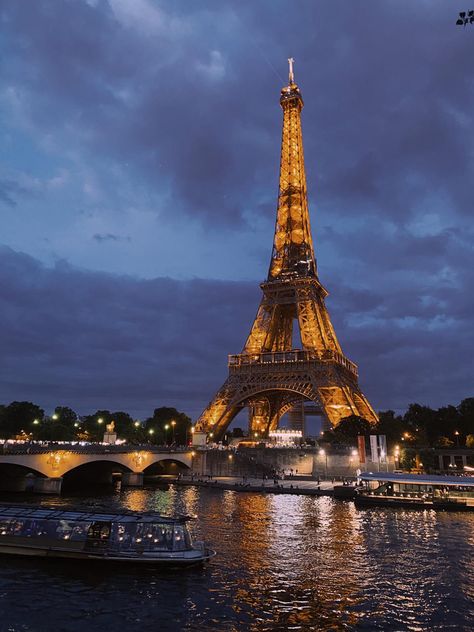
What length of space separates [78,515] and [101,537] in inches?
94.7

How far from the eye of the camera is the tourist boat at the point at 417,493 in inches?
2281

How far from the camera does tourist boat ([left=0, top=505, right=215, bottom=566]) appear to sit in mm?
29938

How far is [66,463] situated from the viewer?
67.2 meters

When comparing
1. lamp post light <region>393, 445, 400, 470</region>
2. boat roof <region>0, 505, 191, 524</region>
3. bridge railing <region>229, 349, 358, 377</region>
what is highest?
bridge railing <region>229, 349, 358, 377</region>

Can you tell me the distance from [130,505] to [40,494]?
16269 millimetres

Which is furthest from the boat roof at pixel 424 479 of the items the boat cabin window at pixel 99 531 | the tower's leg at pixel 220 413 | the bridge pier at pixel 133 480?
the boat cabin window at pixel 99 531

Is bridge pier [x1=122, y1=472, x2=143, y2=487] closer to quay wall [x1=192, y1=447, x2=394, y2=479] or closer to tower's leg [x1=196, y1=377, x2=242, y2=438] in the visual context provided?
quay wall [x1=192, y1=447, x2=394, y2=479]

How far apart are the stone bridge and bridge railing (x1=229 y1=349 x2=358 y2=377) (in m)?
19.5

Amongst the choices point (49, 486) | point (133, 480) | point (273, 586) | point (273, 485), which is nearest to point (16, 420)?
point (133, 480)

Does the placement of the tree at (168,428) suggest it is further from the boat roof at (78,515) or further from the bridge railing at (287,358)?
the boat roof at (78,515)

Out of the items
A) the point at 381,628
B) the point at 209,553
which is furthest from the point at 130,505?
the point at 381,628

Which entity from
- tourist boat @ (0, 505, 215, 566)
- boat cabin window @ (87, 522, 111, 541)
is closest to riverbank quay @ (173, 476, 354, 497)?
tourist boat @ (0, 505, 215, 566)

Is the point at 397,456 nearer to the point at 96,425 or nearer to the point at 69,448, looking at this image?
the point at 69,448

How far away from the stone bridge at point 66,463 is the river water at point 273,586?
30027mm
